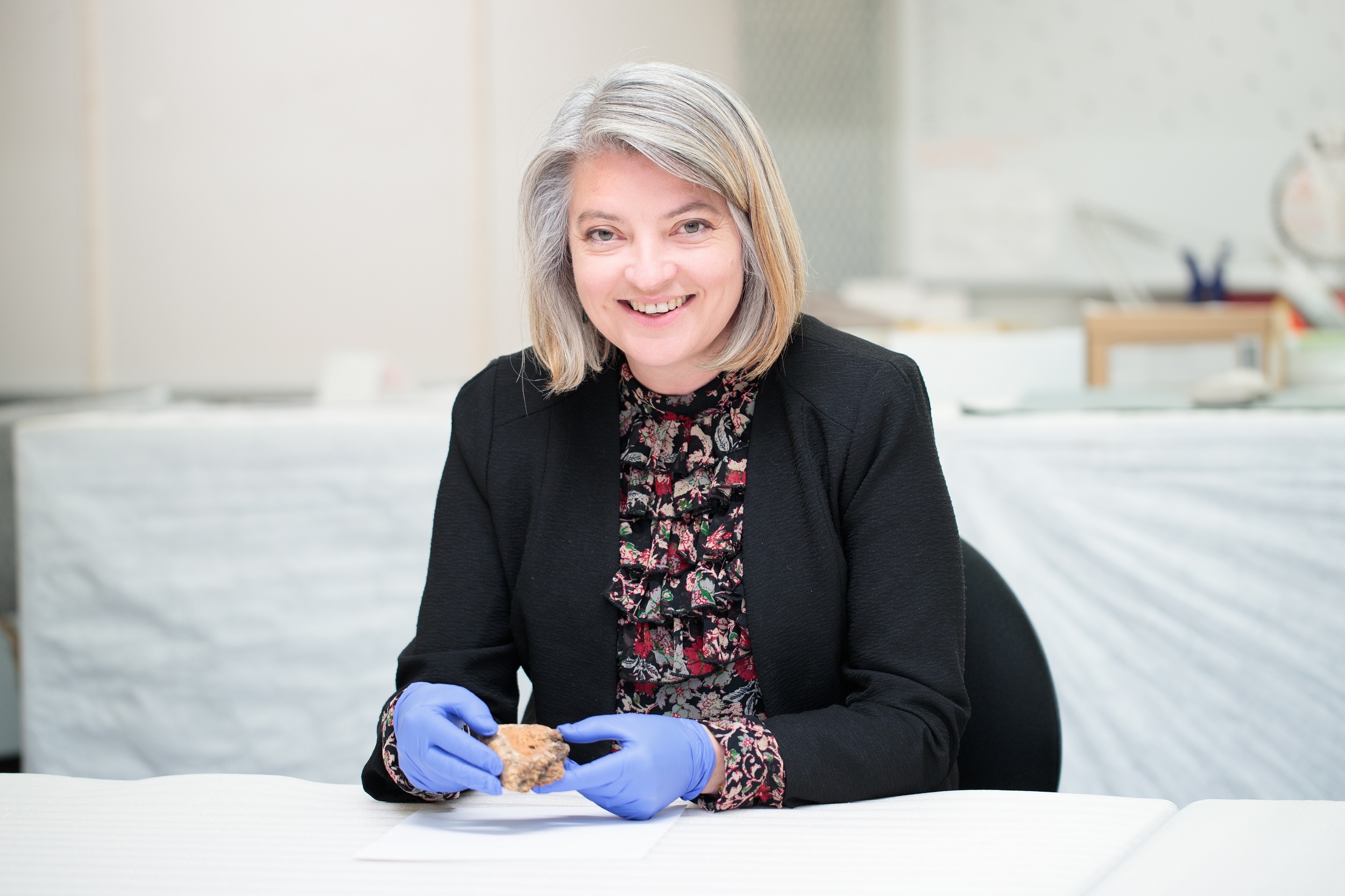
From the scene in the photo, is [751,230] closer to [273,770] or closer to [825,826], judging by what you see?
[825,826]

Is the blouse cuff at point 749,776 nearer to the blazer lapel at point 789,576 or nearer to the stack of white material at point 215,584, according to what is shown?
the blazer lapel at point 789,576

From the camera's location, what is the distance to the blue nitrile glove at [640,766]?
649 millimetres

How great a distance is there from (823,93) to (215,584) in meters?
2.66

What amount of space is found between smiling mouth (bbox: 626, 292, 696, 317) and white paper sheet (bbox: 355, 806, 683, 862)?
0.37m

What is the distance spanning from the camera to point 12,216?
2.67m

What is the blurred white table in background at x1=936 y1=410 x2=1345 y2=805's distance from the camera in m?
1.40

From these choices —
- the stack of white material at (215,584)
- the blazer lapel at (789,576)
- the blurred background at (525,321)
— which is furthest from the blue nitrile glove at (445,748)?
the stack of white material at (215,584)

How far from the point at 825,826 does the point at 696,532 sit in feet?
0.94

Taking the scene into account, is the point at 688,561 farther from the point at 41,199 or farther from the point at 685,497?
the point at 41,199

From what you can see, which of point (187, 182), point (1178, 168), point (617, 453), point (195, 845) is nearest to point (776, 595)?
point (617, 453)

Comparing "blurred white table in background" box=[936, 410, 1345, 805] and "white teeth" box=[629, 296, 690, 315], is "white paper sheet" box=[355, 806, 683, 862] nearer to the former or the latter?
"white teeth" box=[629, 296, 690, 315]

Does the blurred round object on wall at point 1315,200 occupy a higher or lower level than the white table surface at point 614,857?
higher

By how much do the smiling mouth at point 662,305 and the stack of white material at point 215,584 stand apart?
0.81 meters

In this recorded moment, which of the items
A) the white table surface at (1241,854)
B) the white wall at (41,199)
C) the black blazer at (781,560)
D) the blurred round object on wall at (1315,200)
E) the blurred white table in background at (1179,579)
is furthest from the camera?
the blurred round object on wall at (1315,200)
